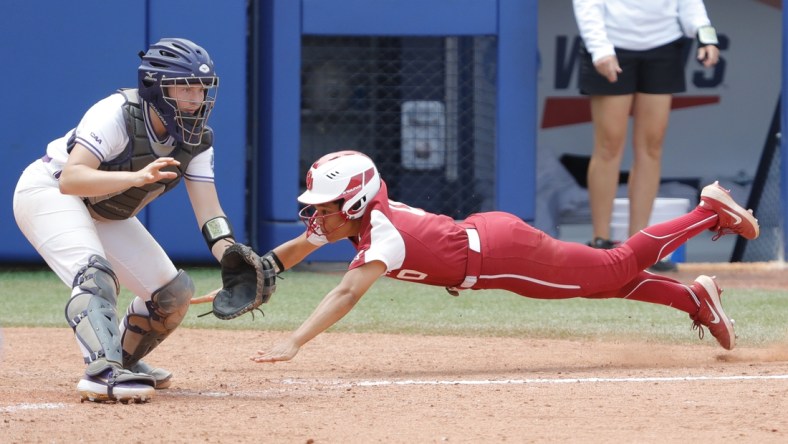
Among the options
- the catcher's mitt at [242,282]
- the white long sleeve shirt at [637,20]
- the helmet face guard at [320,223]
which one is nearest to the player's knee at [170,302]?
the catcher's mitt at [242,282]

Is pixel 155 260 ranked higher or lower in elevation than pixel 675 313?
higher

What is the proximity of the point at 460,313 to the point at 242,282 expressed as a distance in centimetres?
241

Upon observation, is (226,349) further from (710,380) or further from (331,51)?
(331,51)

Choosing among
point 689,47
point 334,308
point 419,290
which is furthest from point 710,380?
point 689,47

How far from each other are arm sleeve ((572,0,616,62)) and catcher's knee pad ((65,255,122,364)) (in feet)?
14.8

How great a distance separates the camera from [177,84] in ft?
15.6

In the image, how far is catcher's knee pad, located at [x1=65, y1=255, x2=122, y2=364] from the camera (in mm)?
4484

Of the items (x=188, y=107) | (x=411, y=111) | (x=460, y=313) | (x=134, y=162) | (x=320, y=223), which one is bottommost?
(x=460, y=313)

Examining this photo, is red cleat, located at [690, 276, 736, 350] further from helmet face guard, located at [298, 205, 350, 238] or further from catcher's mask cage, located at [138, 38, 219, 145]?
catcher's mask cage, located at [138, 38, 219, 145]

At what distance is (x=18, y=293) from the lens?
804 centimetres

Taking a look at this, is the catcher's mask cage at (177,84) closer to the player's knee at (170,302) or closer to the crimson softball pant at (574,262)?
the player's knee at (170,302)

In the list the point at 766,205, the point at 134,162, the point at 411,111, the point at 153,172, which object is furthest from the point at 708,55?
the point at 153,172

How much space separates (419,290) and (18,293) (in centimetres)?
248

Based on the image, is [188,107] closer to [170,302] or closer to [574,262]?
[170,302]
